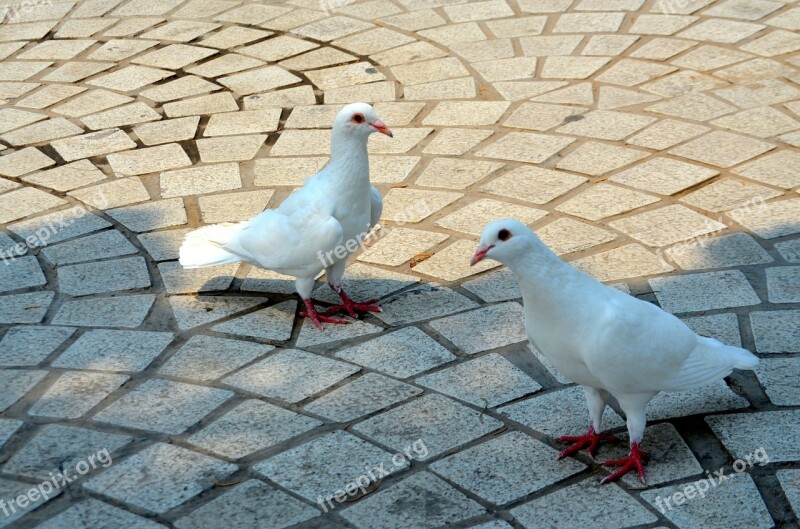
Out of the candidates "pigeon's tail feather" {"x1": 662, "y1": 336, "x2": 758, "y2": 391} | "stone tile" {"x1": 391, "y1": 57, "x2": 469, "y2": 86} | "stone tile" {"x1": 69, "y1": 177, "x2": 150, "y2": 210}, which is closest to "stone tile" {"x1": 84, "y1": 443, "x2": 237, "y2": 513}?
"pigeon's tail feather" {"x1": 662, "y1": 336, "x2": 758, "y2": 391}

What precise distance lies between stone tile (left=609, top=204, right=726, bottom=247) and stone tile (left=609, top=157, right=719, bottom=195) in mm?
224

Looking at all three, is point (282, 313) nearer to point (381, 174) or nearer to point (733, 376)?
point (381, 174)

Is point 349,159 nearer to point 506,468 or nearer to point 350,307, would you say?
point 350,307

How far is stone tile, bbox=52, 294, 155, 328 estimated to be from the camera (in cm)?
474

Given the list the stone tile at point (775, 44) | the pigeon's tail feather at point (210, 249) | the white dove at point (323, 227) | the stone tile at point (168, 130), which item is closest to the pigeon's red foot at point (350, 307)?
the white dove at point (323, 227)

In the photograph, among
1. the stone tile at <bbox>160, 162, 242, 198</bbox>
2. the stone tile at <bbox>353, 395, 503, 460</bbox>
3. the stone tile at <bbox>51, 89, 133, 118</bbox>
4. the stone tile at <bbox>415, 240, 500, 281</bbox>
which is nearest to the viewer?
the stone tile at <bbox>353, 395, 503, 460</bbox>

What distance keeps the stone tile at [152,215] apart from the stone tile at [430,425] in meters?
2.16

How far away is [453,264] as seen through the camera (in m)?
5.09

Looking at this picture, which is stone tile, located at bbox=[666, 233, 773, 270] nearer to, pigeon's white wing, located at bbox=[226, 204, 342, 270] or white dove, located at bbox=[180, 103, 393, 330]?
white dove, located at bbox=[180, 103, 393, 330]

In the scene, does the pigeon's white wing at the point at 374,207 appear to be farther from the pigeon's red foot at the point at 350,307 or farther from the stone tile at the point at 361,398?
the stone tile at the point at 361,398

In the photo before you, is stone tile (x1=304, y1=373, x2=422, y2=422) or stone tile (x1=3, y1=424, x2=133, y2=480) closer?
stone tile (x1=3, y1=424, x2=133, y2=480)

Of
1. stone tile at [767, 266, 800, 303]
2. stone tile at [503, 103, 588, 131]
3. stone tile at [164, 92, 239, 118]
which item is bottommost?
stone tile at [767, 266, 800, 303]

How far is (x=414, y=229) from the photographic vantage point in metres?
5.44

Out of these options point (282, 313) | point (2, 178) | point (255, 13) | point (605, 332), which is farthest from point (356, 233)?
point (255, 13)
